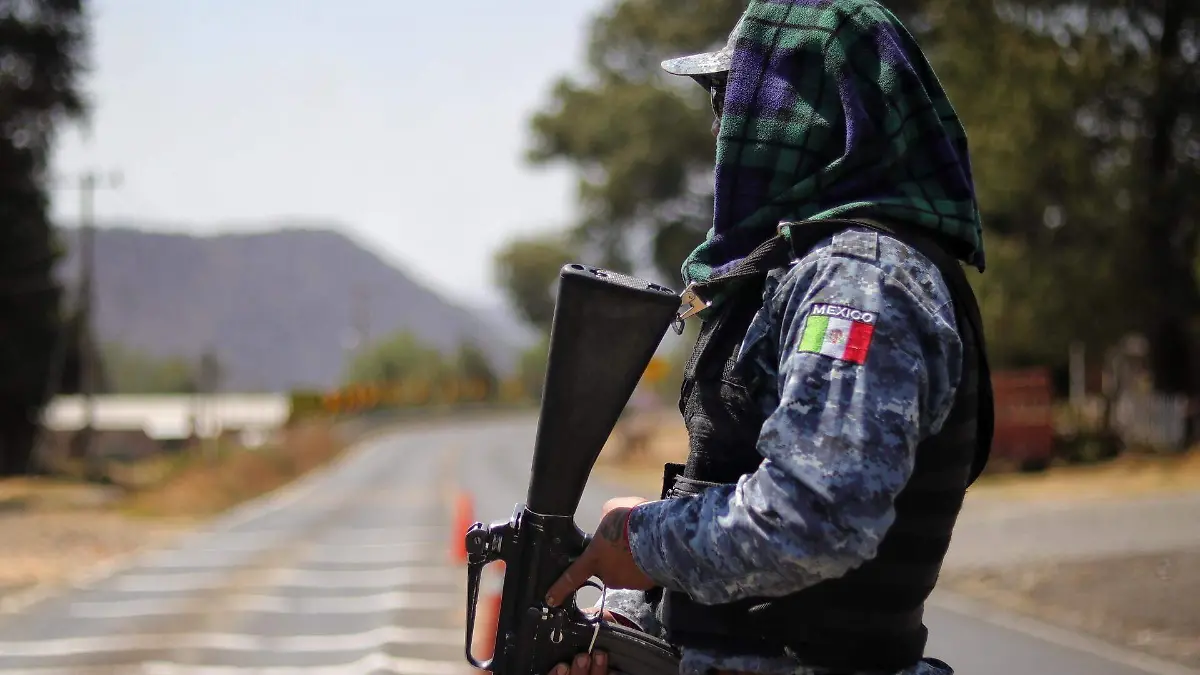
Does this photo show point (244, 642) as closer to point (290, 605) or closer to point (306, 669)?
point (306, 669)

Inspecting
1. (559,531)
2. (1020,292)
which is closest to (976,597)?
(559,531)

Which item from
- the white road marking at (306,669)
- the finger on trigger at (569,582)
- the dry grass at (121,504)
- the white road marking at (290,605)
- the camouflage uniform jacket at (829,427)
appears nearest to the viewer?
the camouflage uniform jacket at (829,427)

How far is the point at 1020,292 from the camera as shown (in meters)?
23.5

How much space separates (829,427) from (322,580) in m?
13.8

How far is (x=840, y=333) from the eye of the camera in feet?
5.90

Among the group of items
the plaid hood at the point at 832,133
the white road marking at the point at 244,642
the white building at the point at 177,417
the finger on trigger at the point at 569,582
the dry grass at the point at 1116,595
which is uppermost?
the plaid hood at the point at 832,133

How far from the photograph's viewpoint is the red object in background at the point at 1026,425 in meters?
23.2

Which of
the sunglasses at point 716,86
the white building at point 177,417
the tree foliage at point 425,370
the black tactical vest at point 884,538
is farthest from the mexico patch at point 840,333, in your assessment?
the tree foliage at point 425,370

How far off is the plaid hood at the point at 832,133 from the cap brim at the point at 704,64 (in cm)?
6

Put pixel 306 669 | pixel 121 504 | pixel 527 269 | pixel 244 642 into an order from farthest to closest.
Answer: pixel 527 269 < pixel 121 504 < pixel 244 642 < pixel 306 669

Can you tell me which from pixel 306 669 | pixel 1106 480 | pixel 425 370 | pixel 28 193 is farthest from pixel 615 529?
pixel 425 370

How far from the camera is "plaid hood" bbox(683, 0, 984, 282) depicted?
77.6 inches

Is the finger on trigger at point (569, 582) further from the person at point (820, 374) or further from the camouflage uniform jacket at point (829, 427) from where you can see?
the camouflage uniform jacket at point (829, 427)

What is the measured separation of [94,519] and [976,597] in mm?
21393
